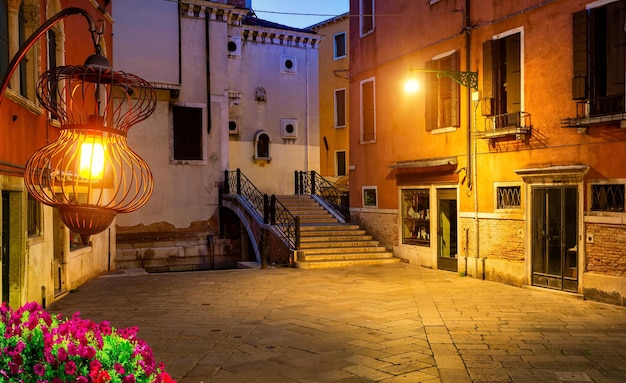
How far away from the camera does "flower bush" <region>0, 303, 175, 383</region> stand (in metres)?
2.83

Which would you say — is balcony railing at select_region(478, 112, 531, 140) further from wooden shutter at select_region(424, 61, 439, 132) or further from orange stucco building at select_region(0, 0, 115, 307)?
orange stucco building at select_region(0, 0, 115, 307)

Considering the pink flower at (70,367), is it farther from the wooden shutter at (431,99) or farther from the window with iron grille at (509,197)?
the wooden shutter at (431,99)

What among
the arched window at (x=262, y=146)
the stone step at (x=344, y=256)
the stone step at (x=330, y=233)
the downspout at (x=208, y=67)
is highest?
the downspout at (x=208, y=67)

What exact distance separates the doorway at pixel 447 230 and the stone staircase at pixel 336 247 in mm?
1801

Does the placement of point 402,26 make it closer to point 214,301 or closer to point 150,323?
point 214,301

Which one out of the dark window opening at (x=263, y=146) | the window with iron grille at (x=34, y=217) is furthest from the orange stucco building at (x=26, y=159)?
the dark window opening at (x=263, y=146)

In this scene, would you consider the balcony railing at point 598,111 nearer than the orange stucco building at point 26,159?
No

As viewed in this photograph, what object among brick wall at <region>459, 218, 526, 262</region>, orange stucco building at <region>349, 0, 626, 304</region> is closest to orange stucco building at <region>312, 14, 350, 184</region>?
orange stucco building at <region>349, 0, 626, 304</region>

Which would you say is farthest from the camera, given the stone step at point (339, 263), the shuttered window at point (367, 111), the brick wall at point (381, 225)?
the shuttered window at point (367, 111)

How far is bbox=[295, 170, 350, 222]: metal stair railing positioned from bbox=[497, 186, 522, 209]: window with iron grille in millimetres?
6662

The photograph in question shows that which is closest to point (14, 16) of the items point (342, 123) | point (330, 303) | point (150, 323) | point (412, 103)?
point (150, 323)

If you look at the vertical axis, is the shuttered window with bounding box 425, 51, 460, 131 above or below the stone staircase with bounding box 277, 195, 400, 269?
above

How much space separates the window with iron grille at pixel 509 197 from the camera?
11.9m

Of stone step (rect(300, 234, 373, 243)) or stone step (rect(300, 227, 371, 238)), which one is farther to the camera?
stone step (rect(300, 227, 371, 238))
